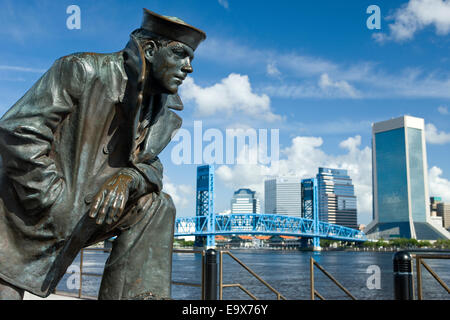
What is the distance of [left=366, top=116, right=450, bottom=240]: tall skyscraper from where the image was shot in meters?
114

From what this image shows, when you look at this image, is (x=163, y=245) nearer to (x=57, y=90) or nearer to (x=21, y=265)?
(x=21, y=265)

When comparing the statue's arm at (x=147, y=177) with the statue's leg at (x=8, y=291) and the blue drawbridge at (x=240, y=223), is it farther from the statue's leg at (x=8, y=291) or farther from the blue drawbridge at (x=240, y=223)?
the blue drawbridge at (x=240, y=223)

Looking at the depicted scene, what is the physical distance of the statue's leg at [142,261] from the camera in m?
2.18

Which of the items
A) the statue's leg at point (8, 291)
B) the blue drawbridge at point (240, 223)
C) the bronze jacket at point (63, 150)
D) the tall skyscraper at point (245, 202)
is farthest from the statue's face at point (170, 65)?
the tall skyscraper at point (245, 202)

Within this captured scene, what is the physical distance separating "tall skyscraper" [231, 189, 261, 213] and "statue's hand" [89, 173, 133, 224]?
178913 millimetres

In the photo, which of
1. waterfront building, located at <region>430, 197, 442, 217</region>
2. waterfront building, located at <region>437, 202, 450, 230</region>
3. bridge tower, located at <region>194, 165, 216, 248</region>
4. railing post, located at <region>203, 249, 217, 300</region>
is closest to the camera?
railing post, located at <region>203, 249, 217, 300</region>

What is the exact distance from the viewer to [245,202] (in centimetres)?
18550

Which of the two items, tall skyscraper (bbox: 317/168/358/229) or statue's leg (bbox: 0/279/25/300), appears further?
tall skyscraper (bbox: 317/168/358/229)

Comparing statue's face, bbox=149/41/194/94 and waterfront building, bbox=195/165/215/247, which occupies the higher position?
waterfront building, bbox=195/165/215/247

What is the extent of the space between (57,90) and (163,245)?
0.87 metres

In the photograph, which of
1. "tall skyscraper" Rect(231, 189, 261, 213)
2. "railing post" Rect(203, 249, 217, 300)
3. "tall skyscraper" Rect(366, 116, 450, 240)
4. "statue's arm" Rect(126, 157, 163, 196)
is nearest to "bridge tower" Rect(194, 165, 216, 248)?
"tall skyscraper" Rect(366, 116, 450, 240)

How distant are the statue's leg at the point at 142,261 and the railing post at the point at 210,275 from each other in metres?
2.90

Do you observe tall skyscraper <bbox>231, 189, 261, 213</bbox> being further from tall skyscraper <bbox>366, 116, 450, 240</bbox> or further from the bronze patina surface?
the bronze patina surface

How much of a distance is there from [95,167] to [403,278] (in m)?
2.74
